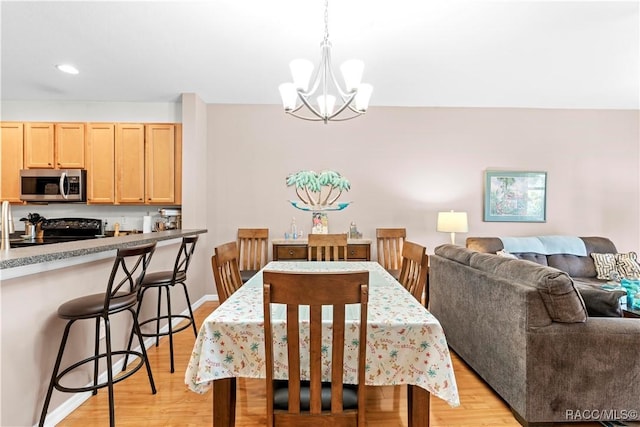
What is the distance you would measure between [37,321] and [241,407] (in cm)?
123

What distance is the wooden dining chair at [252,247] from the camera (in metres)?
4.09

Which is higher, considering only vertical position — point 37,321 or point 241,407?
point 37,321

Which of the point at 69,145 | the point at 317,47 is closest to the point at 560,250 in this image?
the point at 317,47

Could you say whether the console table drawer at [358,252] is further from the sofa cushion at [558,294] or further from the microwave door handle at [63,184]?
the microwave door handle at [63,184]

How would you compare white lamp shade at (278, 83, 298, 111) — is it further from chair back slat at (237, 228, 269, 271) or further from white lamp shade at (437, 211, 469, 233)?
white lamp shade at (437, 211, 469, 233)

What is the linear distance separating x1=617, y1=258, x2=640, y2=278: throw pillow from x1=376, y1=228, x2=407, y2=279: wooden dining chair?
7.46 feet

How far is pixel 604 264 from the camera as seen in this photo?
3529 mm

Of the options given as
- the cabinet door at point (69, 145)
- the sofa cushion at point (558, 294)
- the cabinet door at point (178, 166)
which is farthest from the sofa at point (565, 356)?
the cabinet door at point (69, 145)

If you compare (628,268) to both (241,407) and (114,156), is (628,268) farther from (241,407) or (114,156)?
(114,156)

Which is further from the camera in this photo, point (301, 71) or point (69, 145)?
point (69, 145)

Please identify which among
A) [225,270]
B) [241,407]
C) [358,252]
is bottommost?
[241,407]

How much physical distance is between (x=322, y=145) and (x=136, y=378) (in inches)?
126

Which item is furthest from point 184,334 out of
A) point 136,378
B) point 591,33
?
point 591,33

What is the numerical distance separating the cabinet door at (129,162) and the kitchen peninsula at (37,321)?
2.22m
